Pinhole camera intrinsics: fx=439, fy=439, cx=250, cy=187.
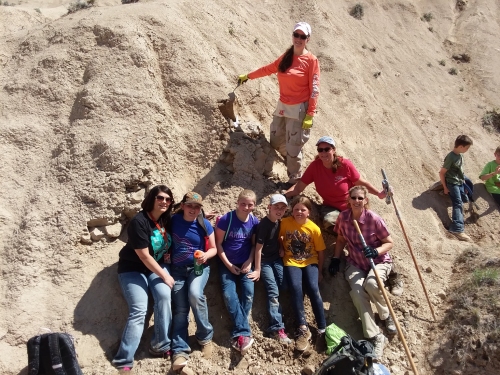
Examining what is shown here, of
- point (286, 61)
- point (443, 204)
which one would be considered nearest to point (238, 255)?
point (286, 61)

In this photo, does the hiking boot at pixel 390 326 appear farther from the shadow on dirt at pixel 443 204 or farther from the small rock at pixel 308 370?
the shadow on dirt at pixel 443 204

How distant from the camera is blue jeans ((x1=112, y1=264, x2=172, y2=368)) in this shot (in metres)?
4.17

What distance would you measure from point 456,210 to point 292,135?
11.0 ft

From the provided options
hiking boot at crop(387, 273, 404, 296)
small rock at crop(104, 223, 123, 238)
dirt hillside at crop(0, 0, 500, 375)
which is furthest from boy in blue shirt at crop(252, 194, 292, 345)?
small rock at crop(104, 223, 123, 238)

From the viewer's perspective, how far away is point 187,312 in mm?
4484

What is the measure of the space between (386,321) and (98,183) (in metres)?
3.67

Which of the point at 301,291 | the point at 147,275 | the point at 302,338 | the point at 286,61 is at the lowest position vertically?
the point at 147,275

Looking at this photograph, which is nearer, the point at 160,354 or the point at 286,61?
the point at 160,354

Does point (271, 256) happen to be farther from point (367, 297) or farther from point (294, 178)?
point (294, 178)

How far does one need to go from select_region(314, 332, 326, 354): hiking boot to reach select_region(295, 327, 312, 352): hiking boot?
0.12 metres

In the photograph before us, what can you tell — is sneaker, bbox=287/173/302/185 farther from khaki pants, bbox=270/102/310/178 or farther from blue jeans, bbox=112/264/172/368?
blue jeans, bbox=112/264/172/368

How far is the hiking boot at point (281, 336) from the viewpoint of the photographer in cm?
463

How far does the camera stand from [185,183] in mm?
5773

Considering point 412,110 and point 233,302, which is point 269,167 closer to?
point 233,302
